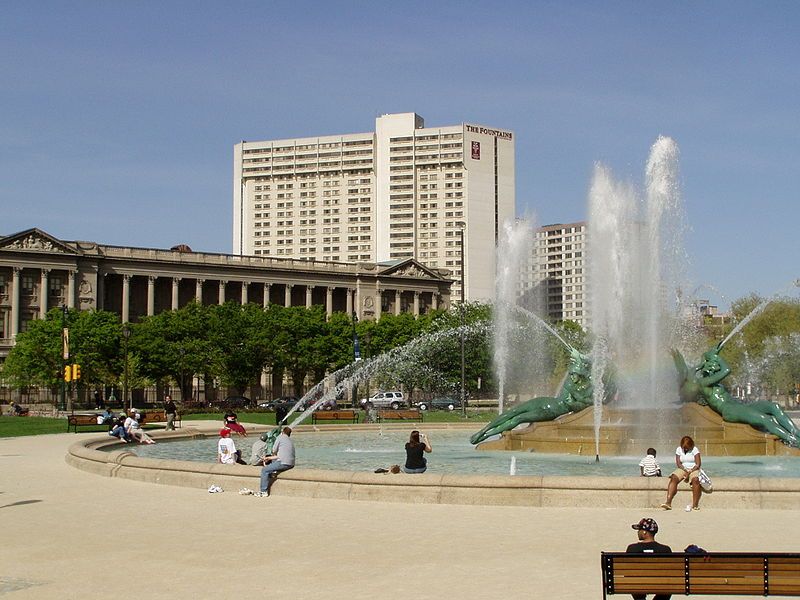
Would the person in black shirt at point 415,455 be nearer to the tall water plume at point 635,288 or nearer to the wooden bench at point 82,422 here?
the tall water plume at point 635,288

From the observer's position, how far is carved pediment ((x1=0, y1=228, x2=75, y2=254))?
109688 mm

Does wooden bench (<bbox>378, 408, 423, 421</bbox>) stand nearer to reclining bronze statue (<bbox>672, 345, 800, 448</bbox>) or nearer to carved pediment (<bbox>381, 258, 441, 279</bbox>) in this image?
reclining bronze statue (<bbox>672, 345, 800, 448</bbox>)

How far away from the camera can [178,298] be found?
12544 cm

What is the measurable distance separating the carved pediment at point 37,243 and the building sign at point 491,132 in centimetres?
8437

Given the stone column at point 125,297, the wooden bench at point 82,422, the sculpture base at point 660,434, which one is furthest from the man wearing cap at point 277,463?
the stone column at point 125,297

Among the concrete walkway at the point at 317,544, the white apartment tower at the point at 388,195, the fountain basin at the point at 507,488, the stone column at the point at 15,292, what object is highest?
the white apartment tower at the point at 388,195

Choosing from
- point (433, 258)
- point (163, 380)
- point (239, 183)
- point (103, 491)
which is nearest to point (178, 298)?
point (163, 380)

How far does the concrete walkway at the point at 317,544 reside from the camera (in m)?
11.2

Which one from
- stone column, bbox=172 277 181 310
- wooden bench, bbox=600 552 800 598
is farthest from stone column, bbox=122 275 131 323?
wooden bench, bbox=600 552 800 598

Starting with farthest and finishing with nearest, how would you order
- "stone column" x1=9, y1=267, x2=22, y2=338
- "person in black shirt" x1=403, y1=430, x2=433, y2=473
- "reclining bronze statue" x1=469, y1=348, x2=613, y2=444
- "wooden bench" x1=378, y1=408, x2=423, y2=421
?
"stone column" x1=9, y1=267, x2=22, y2=338 → "wooden bench" x1=378, y1=408, x2=423, y2=421 → "reclining bronze statue" x1=469, y1=348, x2=613, y2=444 → "person in black shirt" x1=403, y1=430, x2=433, y2=473

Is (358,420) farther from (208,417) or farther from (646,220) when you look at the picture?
(646,220)

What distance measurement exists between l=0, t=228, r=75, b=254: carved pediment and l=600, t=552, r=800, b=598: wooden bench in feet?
357

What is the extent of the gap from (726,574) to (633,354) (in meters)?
22.3

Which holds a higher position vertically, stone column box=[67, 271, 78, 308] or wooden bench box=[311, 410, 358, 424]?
stone column box=[67, 271, 78, 308]
